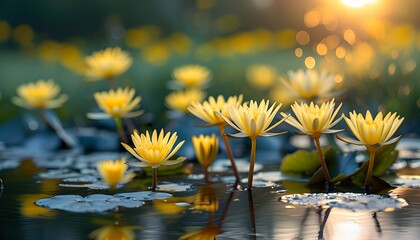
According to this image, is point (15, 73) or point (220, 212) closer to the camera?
point (220, 212)

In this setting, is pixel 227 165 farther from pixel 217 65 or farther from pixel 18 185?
pixel 217 65

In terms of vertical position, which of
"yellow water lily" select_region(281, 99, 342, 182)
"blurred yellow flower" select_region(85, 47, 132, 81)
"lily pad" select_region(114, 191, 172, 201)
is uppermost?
"blurred yellow flower" select_region(85, 47, 132, 81)

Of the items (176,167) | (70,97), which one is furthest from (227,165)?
(70,97)

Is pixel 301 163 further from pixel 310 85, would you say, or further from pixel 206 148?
pixel 206 148

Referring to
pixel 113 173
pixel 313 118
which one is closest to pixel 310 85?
pixel 313 118

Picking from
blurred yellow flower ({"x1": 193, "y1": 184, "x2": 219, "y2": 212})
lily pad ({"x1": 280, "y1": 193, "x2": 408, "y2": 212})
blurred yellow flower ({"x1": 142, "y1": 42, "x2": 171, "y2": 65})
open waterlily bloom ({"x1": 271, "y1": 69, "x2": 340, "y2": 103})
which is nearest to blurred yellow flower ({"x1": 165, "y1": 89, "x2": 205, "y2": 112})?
open waterlily bloom ({"x1": 271, "y1": 69, "x2": 340, "y2": 103})

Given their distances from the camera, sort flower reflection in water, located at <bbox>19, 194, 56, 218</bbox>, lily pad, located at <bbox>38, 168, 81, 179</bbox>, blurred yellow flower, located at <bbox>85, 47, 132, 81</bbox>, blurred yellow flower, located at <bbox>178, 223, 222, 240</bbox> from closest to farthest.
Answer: blurred yellow flower, located at <bbox>178, 223, 222, 240</bbox> → flower reflection in water, located at <bbox>19, 194, 56, 218</bbox> → lily pad, located at <bbox>38, 168, 81, 179</bbox> → blurred yellow flower, located at <bbox>85, 47, 132, 81</bbox>

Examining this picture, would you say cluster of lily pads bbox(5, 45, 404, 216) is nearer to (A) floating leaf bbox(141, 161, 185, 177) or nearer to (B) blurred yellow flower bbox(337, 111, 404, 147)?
(B) blurred yellow flower bbox(337, 111, 404, 147)
